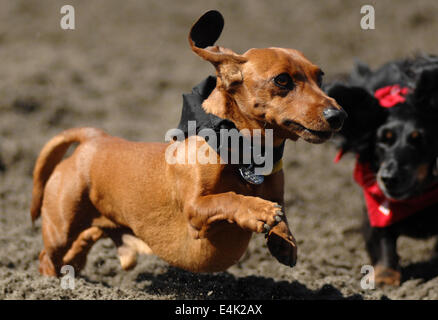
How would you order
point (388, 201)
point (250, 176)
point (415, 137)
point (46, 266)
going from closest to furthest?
point (250, 176)
point (46, 266)
point (415, 137)
point (388, 201)

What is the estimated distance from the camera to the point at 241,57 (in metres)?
2.42

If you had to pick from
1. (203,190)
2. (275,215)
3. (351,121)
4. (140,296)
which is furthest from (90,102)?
(275,215)

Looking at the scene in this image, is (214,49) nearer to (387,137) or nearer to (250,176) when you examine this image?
(250,176)

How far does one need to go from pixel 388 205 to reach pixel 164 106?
3.08 m

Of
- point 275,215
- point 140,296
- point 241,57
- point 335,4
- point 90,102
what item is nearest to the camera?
point 275,215

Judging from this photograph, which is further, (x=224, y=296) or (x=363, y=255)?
(x=363, y=255)

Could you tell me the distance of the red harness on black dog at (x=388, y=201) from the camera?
12.1 feet

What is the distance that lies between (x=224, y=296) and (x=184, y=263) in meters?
0.43

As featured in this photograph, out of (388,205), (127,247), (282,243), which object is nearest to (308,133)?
(282,243)

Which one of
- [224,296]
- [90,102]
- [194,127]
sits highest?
[90,102]

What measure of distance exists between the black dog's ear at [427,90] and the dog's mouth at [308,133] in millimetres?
1627

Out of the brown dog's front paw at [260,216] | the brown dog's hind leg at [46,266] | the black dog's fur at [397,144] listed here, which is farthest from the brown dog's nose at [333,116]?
the brown dog's hind leg at [46,266]

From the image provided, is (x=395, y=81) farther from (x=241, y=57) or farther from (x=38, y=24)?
(x=38, y=24)

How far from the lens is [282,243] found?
232cm
